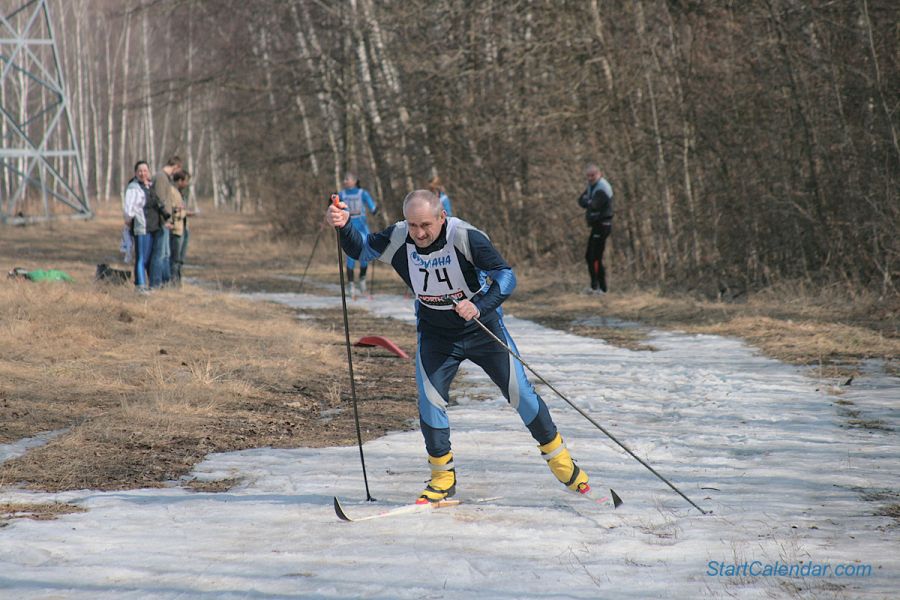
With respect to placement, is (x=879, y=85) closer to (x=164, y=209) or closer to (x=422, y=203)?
(x=164, y=209)

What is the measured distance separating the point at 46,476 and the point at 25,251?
21.9m

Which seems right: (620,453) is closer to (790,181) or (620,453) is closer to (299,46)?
(790,181)

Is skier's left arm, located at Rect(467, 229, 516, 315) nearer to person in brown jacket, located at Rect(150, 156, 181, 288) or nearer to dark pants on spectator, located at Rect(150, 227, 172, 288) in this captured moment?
person in brown jacket, located at Rect(150, 156, 181, 288)

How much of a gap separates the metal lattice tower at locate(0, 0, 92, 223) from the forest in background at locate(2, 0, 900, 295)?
7.66m

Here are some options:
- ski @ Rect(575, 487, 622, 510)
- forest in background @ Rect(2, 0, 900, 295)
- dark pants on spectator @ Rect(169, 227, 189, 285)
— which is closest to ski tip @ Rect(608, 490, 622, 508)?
ski @ Rect(575, 487, 622, 510)

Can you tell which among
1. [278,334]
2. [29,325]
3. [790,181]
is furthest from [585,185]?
[29,325]

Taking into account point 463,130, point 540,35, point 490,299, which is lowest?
point 490,299

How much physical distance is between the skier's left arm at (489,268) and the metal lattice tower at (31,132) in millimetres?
28196

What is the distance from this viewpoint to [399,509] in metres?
5.78

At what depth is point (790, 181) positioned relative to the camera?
17.2 meters

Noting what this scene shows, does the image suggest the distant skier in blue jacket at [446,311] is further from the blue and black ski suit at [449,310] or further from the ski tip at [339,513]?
the ski tip at [339,513]

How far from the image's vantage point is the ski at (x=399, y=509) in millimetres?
5574

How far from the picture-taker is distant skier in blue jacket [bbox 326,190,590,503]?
19.6 feet

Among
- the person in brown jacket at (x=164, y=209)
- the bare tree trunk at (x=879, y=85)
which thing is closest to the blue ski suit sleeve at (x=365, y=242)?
the person in brown jacket at (x=164, y=209)
